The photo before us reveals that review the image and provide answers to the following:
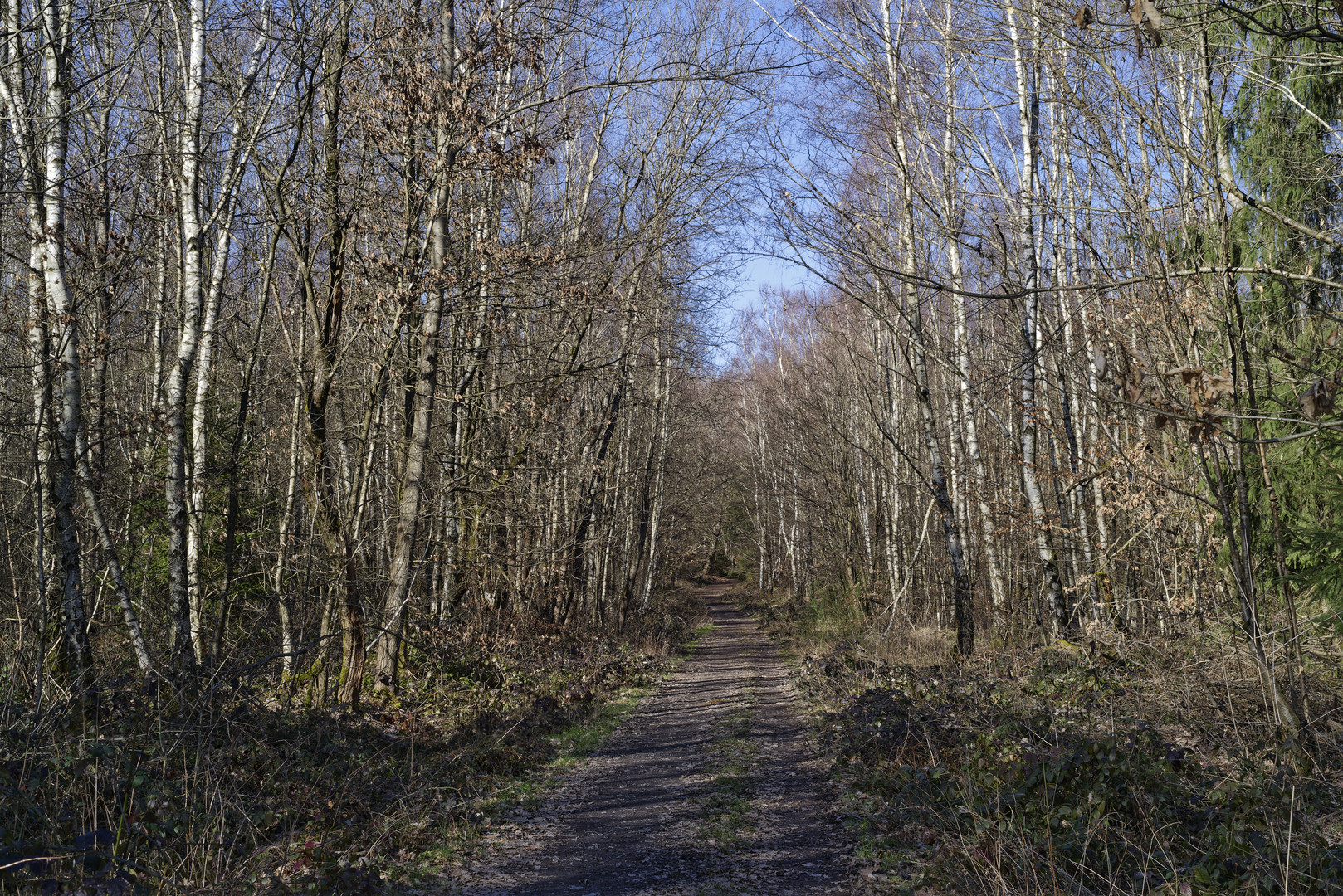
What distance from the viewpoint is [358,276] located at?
9.31m

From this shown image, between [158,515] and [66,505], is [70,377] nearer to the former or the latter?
[66,505]

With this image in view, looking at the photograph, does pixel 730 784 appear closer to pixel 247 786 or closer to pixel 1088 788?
pixel 1088 788

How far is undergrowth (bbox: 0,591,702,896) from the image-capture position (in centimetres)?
425

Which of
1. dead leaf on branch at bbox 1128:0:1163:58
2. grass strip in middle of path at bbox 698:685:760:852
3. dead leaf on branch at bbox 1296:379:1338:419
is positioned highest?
dead leaf on branch at bbox 1128:0:1163:58

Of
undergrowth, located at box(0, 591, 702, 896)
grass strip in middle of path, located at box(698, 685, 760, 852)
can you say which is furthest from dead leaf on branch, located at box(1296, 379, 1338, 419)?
grass strip in middle of path, located at box(698, 685, 760, 852)

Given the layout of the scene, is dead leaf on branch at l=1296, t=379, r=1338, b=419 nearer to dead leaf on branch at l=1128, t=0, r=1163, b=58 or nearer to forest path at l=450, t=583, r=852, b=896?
dead leaf on branch at l=1128, t=0, r=1163, b=58

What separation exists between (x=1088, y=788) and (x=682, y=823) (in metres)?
2.80

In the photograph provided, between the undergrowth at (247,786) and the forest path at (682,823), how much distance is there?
438 millimetres

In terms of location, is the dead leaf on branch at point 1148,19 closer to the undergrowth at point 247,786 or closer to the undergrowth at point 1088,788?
the undergrowth at point 1088,788

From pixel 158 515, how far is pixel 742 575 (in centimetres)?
3802

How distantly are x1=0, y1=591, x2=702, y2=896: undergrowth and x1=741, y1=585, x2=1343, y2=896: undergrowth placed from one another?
2.96m

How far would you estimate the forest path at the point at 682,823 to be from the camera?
5.22 meters

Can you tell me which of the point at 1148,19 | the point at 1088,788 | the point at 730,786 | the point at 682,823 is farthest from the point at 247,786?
the point at 1148,19

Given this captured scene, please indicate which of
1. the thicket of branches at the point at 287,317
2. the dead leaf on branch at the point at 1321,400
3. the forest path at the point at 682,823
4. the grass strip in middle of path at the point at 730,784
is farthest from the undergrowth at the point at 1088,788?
the thicket of branches at the point at 287,317
